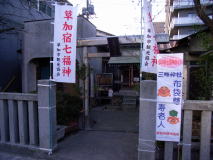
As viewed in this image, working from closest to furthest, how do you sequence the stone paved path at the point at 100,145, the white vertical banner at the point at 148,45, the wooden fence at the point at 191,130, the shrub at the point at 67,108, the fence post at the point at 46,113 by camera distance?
the wooden fence at the point at 191,130
the fence post at the point at 46,113
the stone paved path at the point at 100,145
the white vertical banner at the point at 148,45
the shrub at the point at 67,108

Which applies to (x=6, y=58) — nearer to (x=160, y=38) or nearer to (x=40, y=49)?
(x=40, y=49)

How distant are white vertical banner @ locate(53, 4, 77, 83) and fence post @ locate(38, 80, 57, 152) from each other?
0.30m

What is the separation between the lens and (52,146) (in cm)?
453

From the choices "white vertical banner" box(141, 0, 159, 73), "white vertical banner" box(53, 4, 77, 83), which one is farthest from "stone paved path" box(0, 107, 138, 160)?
"white vertical banner" box(141, 0, 159, 73)

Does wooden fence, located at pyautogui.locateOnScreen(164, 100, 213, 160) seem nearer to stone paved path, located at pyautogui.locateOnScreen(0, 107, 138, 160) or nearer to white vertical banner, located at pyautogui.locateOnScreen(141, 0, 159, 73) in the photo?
stone paved path, located at pyautogui.locateOnScreen(0, 107, 138, 160)

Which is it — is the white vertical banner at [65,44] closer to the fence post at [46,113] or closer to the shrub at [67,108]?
the fence post at [46,113]

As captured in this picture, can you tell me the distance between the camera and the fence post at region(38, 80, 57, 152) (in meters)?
4.34

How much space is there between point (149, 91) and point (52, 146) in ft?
8.53

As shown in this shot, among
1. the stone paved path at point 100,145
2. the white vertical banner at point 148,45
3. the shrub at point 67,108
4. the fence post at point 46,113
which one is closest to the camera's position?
the fence post at point 46,113

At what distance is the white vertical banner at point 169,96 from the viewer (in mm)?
3582

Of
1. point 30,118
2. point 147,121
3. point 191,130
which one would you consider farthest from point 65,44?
point 191,130

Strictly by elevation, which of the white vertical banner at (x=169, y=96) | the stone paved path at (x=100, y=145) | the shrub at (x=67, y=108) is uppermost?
the white vertical banner at (x=169, y=96)

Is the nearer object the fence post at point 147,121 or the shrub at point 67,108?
the fence post at point 147,121

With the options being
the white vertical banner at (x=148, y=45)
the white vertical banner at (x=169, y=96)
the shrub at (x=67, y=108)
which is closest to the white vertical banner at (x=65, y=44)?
the white vertical banner at (x=148, y=45)
